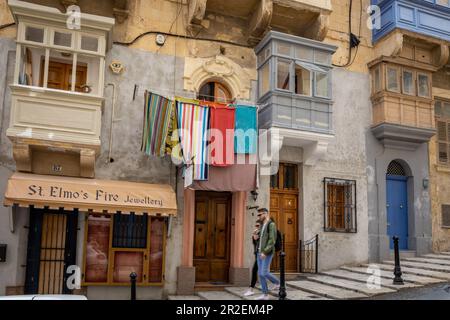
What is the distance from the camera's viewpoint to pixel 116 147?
12523mm

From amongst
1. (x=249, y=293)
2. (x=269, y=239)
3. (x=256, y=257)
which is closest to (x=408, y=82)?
(x=256, y=257)

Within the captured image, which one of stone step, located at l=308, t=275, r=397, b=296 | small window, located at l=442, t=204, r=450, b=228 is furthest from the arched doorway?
stone step, located at l=308, t=275, r=397, b=296

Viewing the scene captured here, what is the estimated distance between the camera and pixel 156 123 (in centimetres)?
1211

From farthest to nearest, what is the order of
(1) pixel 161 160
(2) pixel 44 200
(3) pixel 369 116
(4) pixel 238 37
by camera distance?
(3) pixel 369 116 < (4) pixel 238 37 < (1) pixel 161 160 < (2) pixel 44 200

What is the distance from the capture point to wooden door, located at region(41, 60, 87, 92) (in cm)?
1220

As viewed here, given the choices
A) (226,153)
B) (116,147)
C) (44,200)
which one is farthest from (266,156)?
(44,200)

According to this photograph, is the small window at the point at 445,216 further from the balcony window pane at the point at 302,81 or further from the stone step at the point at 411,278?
the balcony window pane at the point at 302,81

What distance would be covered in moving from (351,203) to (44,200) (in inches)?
356

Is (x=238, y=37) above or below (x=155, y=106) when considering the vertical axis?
above

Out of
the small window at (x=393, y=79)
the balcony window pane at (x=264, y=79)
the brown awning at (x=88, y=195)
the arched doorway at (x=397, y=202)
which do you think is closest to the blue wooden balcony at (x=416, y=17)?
the small window at (x=393, y=79)

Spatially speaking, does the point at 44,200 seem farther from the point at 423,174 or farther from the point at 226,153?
the point at 423,174

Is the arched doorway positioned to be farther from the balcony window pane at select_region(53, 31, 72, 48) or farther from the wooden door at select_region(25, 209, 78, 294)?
the balcony window pane at select_region(53, 31, 72, 48)

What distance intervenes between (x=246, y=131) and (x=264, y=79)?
6.82 feet

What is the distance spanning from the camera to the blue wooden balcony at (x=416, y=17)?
15.2 metres
